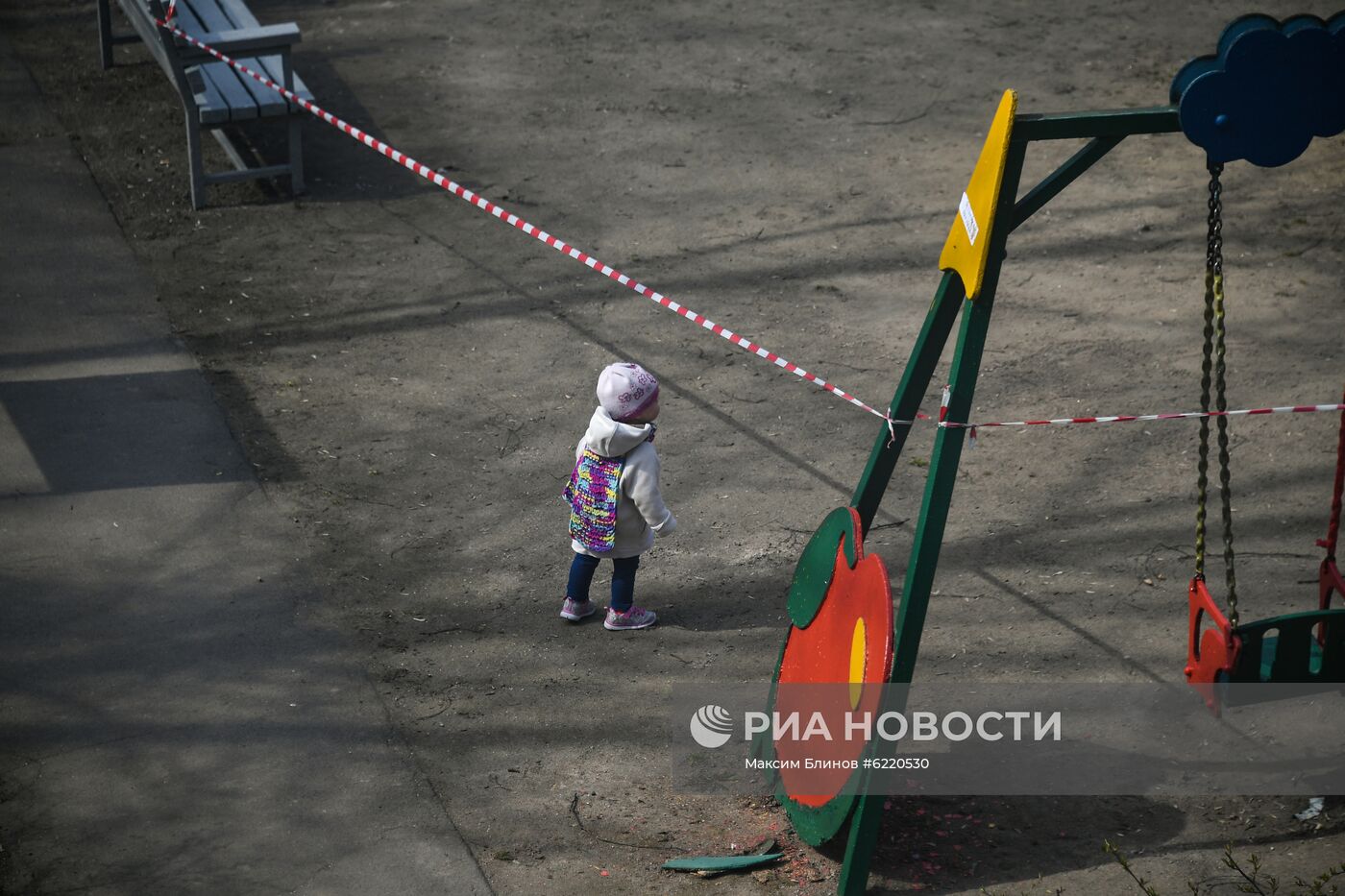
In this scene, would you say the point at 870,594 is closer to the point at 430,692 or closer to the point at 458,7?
the point at 430,692

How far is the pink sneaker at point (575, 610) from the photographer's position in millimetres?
6215

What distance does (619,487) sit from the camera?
19.4 feet

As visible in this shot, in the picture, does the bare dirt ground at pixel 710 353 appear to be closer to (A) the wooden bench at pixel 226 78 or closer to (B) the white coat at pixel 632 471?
(A) the wooden bench at pixel 226 78

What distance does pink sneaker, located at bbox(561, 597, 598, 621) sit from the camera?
245 inches

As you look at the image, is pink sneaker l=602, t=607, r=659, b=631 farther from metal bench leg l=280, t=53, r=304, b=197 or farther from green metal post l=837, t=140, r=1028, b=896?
metal bench leg l=280, t=53, r=304, b=197

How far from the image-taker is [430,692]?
585 cm

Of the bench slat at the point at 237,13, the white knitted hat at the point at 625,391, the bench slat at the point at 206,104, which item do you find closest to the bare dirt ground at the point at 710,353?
the bench slat at the point at 206,104

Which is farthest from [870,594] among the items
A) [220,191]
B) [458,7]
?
[458,7]

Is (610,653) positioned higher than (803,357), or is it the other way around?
(803,357)

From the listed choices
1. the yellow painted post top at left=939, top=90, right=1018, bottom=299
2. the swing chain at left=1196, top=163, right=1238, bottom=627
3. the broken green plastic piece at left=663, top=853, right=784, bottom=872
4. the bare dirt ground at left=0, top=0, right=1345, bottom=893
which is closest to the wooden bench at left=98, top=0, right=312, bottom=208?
the bare dirt ground at left=0, top=0, right=1345, bottom=893

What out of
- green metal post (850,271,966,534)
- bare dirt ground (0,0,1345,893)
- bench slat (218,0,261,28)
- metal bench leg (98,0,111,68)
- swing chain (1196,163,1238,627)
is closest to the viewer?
swing chain (1196,163,1238,627)

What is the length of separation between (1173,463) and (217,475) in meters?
4.50

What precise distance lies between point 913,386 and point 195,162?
19.0 feet

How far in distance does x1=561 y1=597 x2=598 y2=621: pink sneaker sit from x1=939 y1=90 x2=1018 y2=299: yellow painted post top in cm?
225
